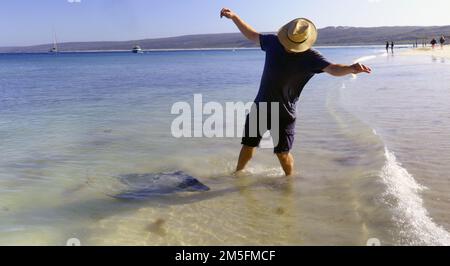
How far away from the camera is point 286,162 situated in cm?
574

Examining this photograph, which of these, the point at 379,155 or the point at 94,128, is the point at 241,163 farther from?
the point at 94,128

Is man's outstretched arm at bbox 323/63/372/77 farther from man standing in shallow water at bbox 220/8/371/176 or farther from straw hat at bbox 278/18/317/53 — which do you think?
straw hat at bbox 278/18/317/53

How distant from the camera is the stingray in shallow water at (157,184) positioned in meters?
5.35

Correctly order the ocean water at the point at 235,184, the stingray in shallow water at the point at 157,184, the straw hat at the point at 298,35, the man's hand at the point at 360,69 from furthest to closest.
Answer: the stingray in shallow water at the point at 157,184
the straw hat at the point at 298,35
the man's hand at the point at 360,69
the ocean water at the point at 235,184

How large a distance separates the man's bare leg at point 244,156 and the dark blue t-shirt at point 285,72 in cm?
70

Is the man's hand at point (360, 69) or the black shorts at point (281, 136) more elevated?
the man's hand at point (360, 69)

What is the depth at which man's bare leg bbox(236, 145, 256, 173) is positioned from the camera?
5796 mm

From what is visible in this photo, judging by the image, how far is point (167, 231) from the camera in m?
4.23

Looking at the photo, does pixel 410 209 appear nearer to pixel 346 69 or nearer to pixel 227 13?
pixel 346 69
